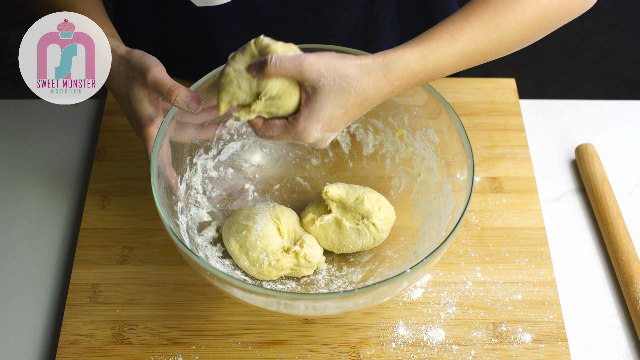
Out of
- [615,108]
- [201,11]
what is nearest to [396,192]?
[201,11]

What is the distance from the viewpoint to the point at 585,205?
1.39m

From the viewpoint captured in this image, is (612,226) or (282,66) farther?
(612,226)

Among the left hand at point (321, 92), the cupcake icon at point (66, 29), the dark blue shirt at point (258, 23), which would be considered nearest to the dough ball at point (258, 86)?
the left hand at point (321, 92)

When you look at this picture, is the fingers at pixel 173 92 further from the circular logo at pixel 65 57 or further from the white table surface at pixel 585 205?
the white table surface at pixel 585 205

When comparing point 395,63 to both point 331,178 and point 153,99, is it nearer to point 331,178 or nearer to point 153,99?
point 331,178

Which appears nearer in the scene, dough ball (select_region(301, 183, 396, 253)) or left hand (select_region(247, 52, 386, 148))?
left hand (select_region(247, 52, 386, 148))

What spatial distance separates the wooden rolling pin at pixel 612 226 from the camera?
1.21m

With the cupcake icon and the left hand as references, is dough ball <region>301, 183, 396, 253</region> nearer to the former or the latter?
the left hand

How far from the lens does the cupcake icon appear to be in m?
1.34

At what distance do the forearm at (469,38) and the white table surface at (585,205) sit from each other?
1.59 feet

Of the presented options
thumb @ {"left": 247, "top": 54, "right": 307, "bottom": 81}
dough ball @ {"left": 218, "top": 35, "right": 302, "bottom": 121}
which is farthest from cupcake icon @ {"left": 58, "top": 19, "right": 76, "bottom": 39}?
thumb @ {"left": 247, "top": 54, "right": 307, "bottom": 81}

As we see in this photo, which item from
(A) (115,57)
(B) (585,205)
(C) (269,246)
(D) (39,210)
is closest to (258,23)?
(A) (115,57)

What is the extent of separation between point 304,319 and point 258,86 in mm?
511

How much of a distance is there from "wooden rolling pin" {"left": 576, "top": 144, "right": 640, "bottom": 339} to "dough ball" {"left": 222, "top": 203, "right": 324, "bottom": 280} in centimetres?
73
